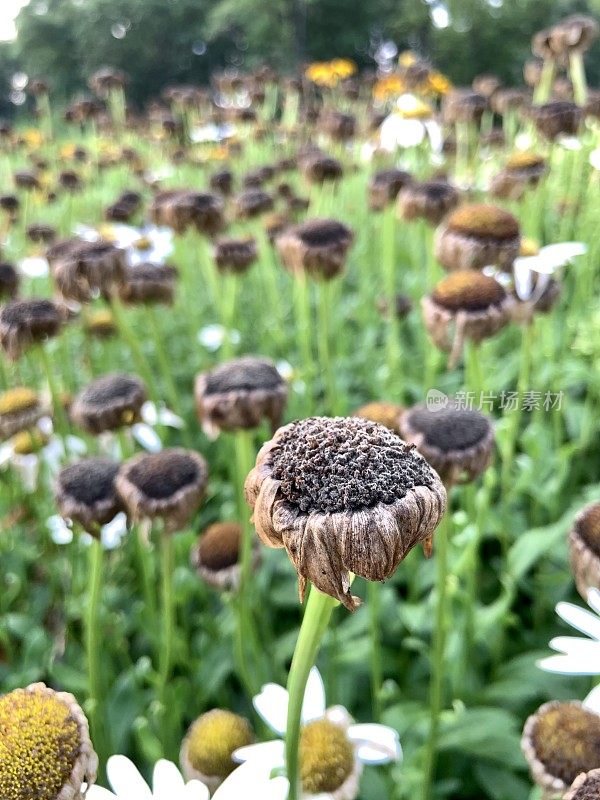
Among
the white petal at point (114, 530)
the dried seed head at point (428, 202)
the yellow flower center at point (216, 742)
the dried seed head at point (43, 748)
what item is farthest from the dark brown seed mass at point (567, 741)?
the dried seed head at point (428, 202)

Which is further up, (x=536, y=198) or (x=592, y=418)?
(x=536, y=198)

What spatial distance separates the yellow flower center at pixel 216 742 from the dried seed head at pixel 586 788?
18.9 inches

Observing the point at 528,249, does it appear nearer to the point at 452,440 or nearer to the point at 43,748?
the point at 452,440

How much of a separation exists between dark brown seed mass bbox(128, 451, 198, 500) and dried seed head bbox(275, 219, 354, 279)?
0.66 metres

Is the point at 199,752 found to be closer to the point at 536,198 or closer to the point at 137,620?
the point at 137,620

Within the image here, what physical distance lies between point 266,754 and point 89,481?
1.61 feet

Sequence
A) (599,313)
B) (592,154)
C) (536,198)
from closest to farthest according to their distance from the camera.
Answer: (599,313) → (592,154) → (536,198)

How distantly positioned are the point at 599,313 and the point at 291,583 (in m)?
0.98

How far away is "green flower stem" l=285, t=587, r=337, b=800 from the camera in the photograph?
0.52 metres

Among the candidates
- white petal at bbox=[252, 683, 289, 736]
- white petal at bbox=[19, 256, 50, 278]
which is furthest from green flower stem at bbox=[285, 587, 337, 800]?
white petal at bbox=[19, 256, 50, 278]

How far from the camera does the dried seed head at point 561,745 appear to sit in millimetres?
688

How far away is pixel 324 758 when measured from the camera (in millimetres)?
750

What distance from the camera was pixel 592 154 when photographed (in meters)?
2.05

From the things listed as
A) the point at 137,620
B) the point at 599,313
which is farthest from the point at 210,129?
the point at 137,620
